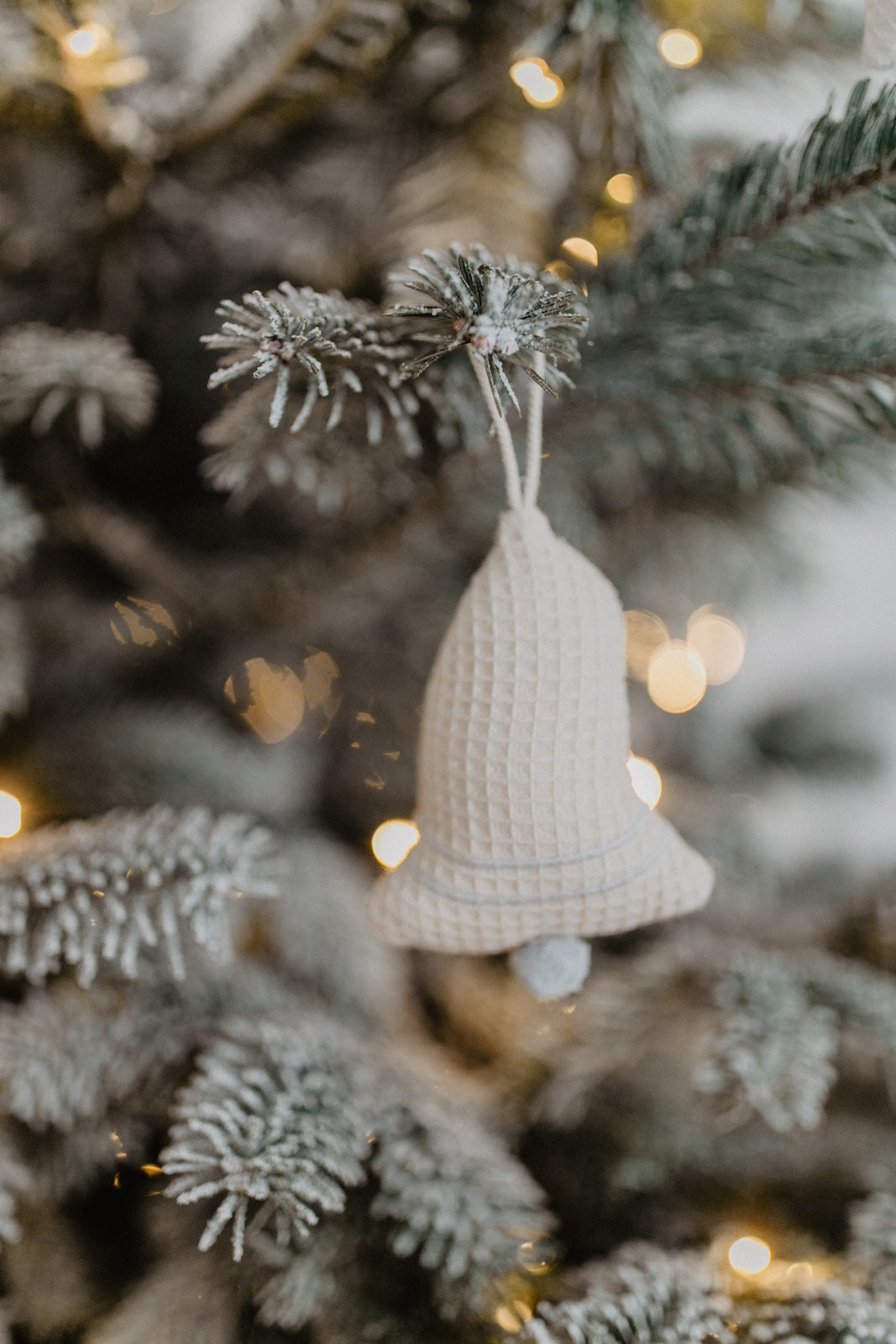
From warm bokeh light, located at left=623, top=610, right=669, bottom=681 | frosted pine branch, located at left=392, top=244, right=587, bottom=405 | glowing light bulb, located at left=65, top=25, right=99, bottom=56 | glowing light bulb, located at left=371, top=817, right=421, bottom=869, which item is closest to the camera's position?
frosted pine branch, located at left=392, top=244, right=587, bottom=405

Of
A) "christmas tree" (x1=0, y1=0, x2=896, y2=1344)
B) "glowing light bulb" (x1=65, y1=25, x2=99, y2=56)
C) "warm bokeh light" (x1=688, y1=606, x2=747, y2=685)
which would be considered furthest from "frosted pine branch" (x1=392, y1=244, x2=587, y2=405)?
"warm bokeh light" (x1=688, y1=606, x2=747, y2=685)

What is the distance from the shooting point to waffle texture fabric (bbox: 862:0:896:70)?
28 cm

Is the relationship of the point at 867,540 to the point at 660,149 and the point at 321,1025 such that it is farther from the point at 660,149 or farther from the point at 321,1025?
the point at 321,1025

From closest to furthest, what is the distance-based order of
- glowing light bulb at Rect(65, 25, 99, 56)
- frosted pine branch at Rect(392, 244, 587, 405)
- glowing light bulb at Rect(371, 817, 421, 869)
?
frosted pine branch at Rect(392, 244, 587, 405)
glowing light bulb at Rect(65, 25, 99, 56)
glowing light bulb at Rect(371, 817, 421, 869)

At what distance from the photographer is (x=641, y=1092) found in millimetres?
437

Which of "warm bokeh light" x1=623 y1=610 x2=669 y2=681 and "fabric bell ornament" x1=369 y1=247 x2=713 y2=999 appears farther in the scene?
"warm bokeh light" x1=623 y1=610 x2=669 y2=681

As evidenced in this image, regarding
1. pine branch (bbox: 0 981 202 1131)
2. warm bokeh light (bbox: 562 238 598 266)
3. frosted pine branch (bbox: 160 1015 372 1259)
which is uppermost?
warm bokeh light (bbox: 562 238 598 266)

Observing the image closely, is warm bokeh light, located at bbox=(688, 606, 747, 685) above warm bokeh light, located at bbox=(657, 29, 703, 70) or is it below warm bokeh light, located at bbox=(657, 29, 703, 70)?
below

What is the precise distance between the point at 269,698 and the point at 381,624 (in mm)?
96

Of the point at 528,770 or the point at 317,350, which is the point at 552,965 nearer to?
the point at 528,770

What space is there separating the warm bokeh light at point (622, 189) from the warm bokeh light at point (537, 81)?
0.05m

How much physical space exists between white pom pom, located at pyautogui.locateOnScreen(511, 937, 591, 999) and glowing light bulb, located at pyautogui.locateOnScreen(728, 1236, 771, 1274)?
0.13 meters

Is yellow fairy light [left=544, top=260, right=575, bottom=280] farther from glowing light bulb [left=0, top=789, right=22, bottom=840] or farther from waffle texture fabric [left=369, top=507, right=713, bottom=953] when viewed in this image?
glowing light bulb [left=0, top=789, right=22, bottom=840]

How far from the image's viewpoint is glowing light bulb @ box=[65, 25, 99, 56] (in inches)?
13.5
